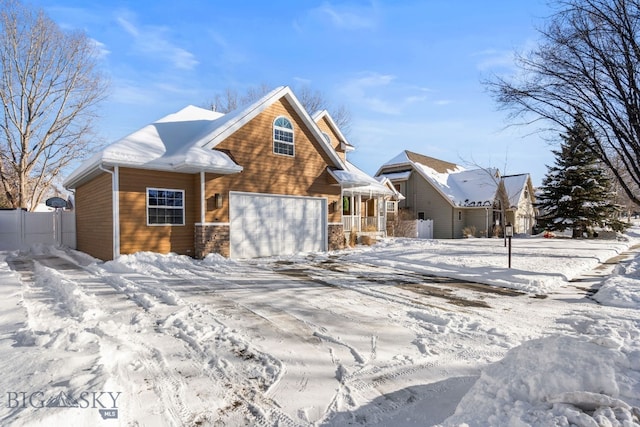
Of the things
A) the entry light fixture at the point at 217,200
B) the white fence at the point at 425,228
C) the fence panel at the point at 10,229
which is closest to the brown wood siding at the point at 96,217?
the fence panel at the point at 10,229

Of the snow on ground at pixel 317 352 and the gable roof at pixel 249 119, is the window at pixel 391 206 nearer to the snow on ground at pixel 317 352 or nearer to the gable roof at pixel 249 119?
the gable roof at pixel 249 119

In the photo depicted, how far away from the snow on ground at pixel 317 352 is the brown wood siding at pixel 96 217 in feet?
10.5

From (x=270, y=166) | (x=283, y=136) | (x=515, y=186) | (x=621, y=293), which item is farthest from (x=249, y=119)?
(x=515, y=186)

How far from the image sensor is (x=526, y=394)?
244cm

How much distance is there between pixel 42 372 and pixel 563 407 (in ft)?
12.5

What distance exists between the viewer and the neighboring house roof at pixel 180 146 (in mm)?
9992

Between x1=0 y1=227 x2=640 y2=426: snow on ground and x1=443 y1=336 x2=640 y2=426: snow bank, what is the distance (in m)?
0.01

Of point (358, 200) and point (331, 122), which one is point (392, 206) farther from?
point (331, 122)

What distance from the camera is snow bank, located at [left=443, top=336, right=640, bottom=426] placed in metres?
2.15

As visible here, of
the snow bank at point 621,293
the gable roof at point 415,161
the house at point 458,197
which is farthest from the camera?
the gable roof at point 415,161

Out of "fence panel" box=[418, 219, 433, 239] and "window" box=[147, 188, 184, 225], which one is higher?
"window" box=[147, 188, 184, 225]

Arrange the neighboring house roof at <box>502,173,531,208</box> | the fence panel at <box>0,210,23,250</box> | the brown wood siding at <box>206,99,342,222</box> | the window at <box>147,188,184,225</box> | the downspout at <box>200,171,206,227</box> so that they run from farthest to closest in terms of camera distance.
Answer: the neighboring house roof at <box>502,173,531,208</box> < the fence panel at <box>0,210,23,250</box> < the brown wood siding at <box>206,99,342,222</box> < the downspout at <box>200,171,206,227</box> < the window at <box>147,188,184,225</box>

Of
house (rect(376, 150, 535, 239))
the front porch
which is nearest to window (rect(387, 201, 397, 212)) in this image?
the front porch

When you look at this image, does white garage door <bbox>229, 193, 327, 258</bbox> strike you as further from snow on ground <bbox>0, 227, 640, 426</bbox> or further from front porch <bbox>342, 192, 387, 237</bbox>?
snow on ground <bbox>0, 227, 640, 426</bbox>
